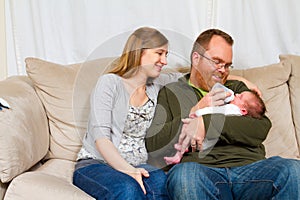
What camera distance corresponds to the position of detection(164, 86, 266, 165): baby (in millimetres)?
1833

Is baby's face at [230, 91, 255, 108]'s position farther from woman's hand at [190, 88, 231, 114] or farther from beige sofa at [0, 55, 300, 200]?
beige sofa at [0, 55, 300, 200]

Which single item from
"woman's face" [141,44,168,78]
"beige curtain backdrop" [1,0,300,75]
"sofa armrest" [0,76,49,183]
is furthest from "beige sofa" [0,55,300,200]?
"beige curtain backdrop" [1,0,300,75]

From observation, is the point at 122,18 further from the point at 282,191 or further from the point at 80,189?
the point at 282,191

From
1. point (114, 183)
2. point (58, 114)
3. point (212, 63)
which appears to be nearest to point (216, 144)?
point (212, 63)

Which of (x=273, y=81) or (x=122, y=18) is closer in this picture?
(x=273, y=81)

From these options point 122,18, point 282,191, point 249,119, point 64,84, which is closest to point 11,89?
point 64,84

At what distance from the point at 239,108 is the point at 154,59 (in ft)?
1.27

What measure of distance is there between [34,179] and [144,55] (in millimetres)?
591

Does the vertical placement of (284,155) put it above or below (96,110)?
below

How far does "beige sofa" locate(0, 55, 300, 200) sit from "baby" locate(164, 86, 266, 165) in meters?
0.35

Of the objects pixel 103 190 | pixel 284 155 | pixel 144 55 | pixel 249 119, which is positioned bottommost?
pixel 284 155

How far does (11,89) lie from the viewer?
199 cm

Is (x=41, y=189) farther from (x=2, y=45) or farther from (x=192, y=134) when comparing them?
(x=2, y=45)

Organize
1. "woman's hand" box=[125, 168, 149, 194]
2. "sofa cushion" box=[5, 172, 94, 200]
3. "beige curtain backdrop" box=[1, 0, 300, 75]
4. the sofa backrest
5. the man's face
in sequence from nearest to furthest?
"sofa cushion" box=[5, 172, 94, 200] < "woman's hand" box=[125, 168, 149, 194] < the man's face < the sofa backrest < "beige curtain backdrop" box=[1, 0, 300, 75]
